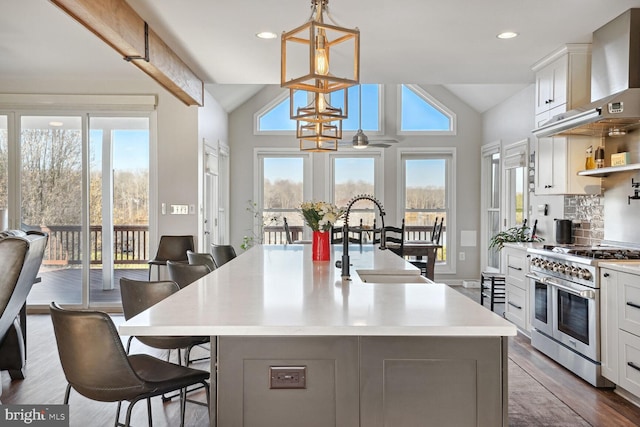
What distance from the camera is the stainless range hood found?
11.6 feet

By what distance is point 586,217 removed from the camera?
4762 millimetres

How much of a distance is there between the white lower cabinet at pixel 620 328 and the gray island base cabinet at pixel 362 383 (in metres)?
2.03

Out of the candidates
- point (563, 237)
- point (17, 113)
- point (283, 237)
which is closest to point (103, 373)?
point (563, 237)

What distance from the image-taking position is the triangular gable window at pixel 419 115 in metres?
8.19

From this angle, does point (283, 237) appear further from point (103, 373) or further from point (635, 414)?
point (103, 373)

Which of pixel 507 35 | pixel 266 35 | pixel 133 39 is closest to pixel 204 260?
pixel 133 39

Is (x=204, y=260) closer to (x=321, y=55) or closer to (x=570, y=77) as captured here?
(x=321, y=55)

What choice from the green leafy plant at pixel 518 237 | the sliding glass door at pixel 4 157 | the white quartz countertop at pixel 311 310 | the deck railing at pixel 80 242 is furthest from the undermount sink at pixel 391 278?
the sliding glass door at pixel 4 157

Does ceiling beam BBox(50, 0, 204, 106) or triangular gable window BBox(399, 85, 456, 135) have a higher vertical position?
triangular gable window BBox(399, 85, 456, 135)

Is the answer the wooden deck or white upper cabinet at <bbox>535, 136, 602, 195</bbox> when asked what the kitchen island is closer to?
white upper cabinet at <bbox>535, 136, 602, 195</bbox>

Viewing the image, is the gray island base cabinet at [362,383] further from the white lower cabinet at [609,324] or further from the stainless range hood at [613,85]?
the stainless range hood at [613,85]

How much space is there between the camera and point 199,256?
3984mm

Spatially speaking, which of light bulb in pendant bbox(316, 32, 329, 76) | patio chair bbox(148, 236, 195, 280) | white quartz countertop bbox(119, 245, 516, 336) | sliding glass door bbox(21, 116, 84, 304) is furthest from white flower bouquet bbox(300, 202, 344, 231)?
sliding glass door bbox(21, 116, 84, 304)

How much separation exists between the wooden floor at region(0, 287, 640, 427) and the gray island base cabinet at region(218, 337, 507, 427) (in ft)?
4.84
